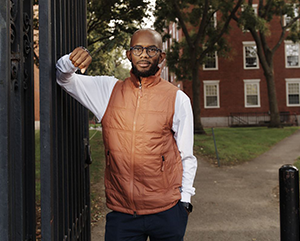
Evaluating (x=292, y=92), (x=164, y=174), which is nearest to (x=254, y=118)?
(x=292, y=92)

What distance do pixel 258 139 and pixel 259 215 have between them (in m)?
10.9

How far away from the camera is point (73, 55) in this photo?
199 cm

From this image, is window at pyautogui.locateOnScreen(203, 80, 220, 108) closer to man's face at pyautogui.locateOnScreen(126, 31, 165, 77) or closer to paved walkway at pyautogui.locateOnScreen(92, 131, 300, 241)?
paved walkway at pyautogui.locateOnScreen(92, 131, 300, 241)

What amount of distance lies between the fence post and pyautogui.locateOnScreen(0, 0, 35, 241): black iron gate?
Result: 236 cm

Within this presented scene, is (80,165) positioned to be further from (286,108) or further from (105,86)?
(286,108)

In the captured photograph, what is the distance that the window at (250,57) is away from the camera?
31766 millimetres

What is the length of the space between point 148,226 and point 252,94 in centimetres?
3120

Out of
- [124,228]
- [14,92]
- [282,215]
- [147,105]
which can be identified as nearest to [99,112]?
[147,105]

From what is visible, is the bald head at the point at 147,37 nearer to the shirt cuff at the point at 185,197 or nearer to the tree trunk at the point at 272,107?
the shirt cuff at the point at 185,197

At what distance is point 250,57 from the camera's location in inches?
1252

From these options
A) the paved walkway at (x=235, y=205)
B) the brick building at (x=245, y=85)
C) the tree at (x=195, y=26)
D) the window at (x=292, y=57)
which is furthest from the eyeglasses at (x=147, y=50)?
the window at (x=292, y=57)

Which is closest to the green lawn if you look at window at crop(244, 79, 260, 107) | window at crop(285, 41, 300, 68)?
window at crop(244, 79, 260, 107)

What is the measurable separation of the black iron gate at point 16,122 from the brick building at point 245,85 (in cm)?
2961

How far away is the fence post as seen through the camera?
3.14 m
